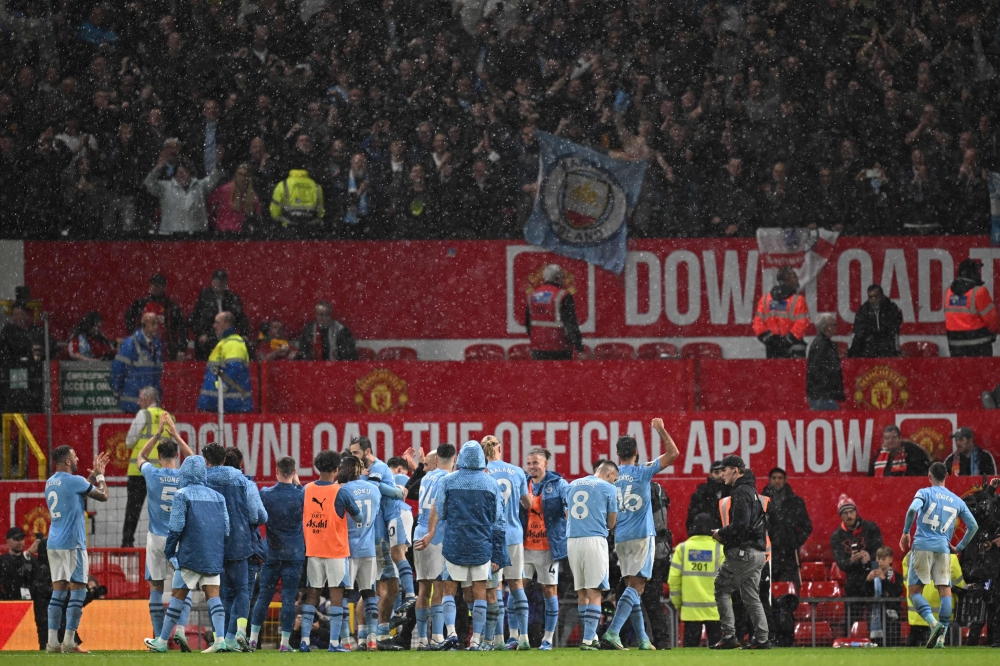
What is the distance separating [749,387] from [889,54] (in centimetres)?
615

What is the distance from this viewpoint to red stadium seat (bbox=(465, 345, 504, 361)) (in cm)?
2230

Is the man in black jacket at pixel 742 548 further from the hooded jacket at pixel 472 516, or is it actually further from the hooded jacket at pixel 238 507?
the hooded jacket at pixel 238 507

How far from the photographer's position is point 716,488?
57.4 ft

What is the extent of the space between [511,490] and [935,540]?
4502mm

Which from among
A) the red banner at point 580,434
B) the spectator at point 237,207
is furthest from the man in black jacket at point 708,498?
the spectator at point 237,207

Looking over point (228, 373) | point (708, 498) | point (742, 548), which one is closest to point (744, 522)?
point (742, 548)

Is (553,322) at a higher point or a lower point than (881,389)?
higher

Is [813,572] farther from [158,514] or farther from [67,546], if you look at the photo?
[67,546]

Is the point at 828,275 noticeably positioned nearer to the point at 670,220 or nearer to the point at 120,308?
the point at 670,220

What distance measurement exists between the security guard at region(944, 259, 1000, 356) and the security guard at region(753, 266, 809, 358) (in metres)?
1.94

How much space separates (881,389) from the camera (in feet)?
67.4

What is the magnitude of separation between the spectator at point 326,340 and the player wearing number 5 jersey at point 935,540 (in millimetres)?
8023

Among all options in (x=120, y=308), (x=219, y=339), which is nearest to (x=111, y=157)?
(x=120, y=308)

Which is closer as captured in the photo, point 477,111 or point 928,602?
point 928,602
